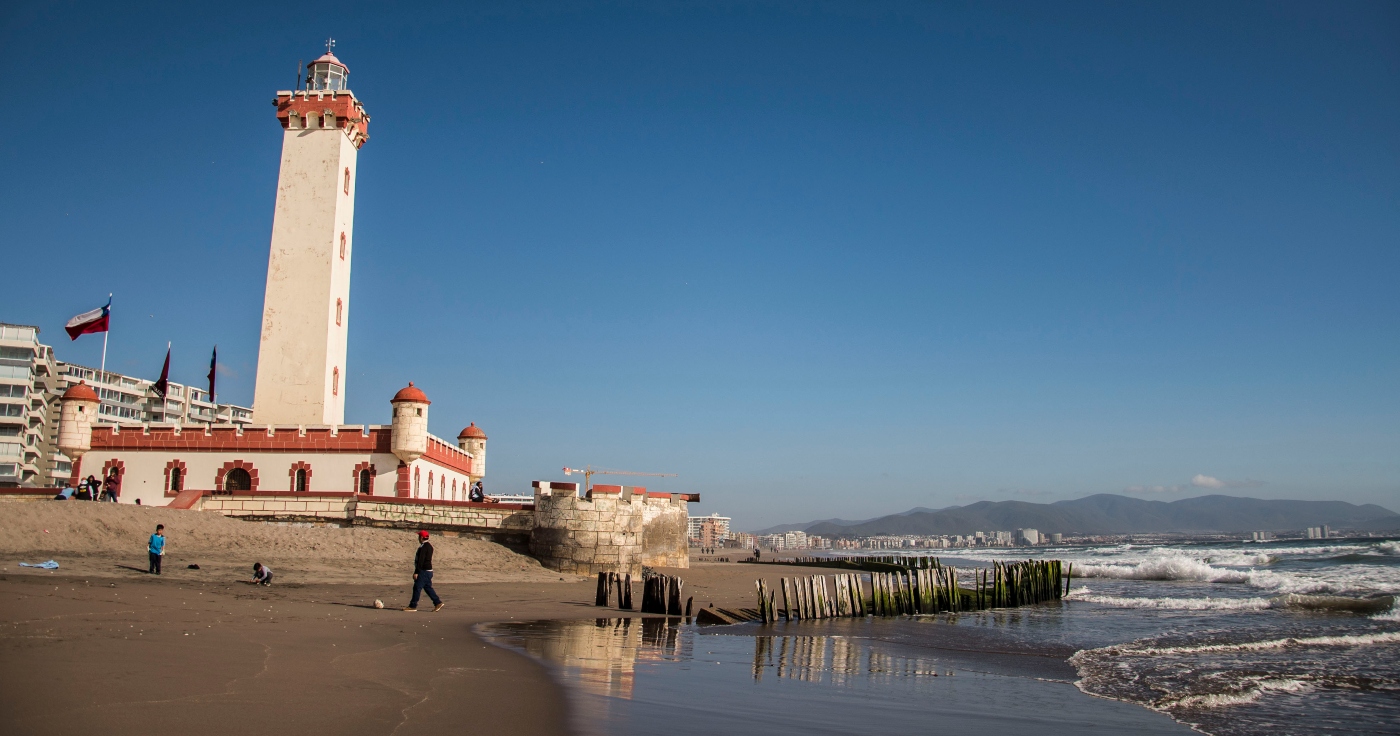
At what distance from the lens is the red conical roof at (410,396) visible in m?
30.3

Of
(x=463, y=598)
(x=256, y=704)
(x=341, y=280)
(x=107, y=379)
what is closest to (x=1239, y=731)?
(x=256, y=704)

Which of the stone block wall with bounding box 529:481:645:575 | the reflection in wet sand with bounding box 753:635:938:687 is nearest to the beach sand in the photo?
the reflection in wet sand with bounding box 753:635:938:687

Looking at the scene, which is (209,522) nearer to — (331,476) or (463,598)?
(331,476)

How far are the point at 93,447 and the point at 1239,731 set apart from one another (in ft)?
114

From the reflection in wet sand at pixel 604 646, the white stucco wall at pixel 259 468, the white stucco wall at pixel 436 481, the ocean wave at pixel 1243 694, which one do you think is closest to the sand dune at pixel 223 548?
the white stucco wall at pixel 259 468

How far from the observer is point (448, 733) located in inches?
268

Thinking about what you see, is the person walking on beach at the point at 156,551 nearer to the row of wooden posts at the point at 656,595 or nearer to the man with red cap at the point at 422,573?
the man with red cap at the point at 422,573

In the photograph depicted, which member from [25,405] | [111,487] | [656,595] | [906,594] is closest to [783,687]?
[656,595]

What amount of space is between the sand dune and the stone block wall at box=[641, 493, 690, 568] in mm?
3994

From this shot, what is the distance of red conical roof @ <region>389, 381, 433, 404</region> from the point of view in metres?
30.3

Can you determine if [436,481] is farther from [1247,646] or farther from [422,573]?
[1247,646]

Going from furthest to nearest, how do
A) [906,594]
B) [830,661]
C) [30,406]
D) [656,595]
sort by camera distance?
[30,406]
[906,594]
[656,595]
[830,661]

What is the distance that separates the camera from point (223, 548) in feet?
74.5

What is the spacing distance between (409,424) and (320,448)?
11.5 feet
